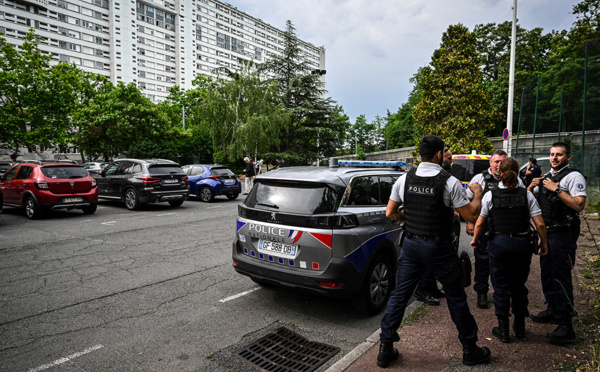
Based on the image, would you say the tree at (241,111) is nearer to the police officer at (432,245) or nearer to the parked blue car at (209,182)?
the parked blue car at (209,182)

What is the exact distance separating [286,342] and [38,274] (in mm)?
4377

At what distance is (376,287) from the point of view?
13.8ft

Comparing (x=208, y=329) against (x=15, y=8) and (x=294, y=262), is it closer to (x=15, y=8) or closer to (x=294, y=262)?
(x=294, y=262)

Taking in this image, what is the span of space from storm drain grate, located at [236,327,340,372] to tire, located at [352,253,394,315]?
70 cm

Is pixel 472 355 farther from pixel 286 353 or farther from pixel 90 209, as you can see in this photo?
pixel 90 209

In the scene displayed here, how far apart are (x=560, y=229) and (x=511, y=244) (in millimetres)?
795

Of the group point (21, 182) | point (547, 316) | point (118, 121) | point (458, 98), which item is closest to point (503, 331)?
point (547, 316)

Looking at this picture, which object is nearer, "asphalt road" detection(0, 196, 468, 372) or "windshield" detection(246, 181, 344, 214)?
"asphalt road" detection(0, 196, 468, 372)

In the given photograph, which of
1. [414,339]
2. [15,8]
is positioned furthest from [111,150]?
[15,8]

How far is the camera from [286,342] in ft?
11.8

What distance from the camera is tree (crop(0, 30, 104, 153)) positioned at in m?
30.2

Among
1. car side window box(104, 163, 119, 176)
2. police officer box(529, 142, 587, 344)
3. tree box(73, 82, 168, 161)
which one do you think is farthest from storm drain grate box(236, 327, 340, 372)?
tree box(73, 82, 168, 161)

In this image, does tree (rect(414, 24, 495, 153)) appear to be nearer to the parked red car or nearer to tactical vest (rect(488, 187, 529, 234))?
the parked red car

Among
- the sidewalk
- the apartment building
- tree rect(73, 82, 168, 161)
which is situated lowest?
the sidewalk
